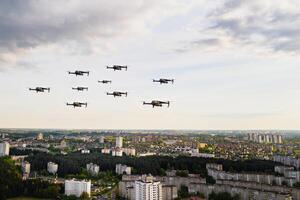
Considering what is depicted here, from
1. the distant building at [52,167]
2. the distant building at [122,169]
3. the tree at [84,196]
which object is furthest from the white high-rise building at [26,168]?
the tree at [84,196]

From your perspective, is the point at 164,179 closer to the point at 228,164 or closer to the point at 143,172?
the point at 143,172

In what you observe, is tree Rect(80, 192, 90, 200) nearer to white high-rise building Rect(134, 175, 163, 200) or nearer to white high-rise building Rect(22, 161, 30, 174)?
white high-rise building Rect(134, 175, 163, 200)

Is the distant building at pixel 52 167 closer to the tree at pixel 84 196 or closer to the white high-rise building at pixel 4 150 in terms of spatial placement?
the tree at pixel 84 196

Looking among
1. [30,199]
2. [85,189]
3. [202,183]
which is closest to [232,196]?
[202,183]

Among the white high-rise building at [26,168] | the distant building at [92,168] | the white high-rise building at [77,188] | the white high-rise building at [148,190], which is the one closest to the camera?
the white high-rise building at [148,190]

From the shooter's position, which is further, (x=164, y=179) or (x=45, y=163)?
(x=45, y=163)

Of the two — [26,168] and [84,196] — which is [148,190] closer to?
[84,196]

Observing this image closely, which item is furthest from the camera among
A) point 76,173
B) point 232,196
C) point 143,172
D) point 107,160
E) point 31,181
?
point 107,160
